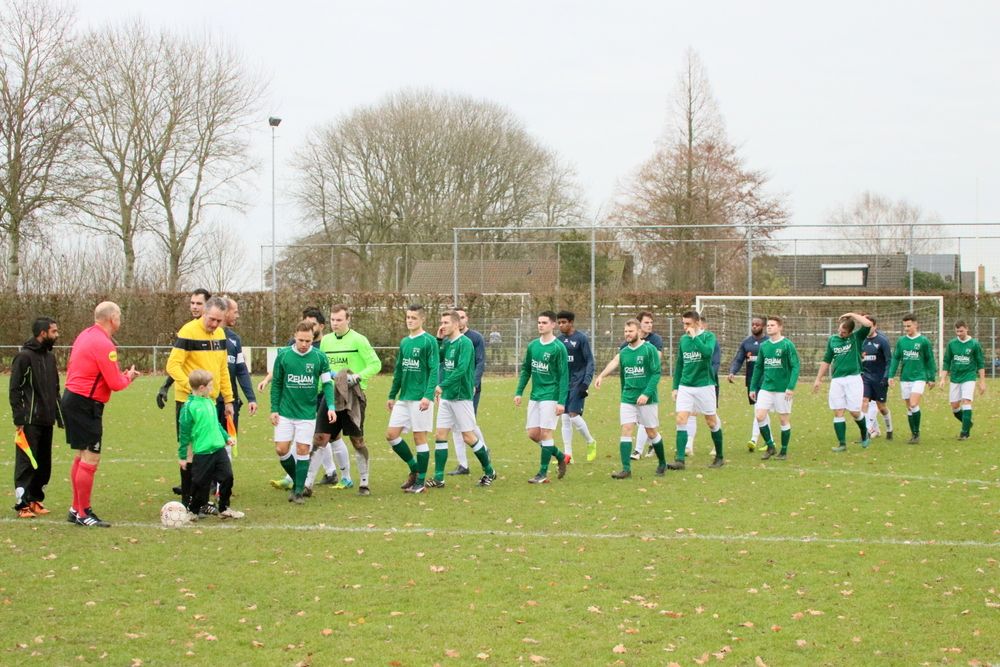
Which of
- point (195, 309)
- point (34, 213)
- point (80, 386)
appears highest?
point (34, 213)

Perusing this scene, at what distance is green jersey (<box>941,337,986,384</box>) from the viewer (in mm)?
16328

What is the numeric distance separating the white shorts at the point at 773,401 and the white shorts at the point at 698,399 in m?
1.55

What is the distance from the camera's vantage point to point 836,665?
18.9 feet

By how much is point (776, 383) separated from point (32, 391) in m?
9.38

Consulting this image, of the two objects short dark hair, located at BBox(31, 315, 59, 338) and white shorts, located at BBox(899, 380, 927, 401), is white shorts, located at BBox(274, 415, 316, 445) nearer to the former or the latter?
short dark hair, located at BBox(31, 315, 59, 338)

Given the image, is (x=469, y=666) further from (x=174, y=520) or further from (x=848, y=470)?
(x=848, y=470)

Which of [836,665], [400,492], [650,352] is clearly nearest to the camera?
[836,665]

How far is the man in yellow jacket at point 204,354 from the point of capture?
34.4ft

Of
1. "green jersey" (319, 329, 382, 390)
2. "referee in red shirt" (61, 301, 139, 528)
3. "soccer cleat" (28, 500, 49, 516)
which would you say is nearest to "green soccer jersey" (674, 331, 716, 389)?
"green jersey" (319, 329, 382, 390)

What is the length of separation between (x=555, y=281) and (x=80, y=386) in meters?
29.4

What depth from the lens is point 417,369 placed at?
37.4 ft

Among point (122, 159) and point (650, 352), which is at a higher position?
point (122, 159)

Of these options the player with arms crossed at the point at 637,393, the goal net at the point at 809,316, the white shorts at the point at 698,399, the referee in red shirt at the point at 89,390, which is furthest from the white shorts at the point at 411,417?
the goal net at the point at 809,316

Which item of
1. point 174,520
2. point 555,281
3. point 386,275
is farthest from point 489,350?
point 174,520
